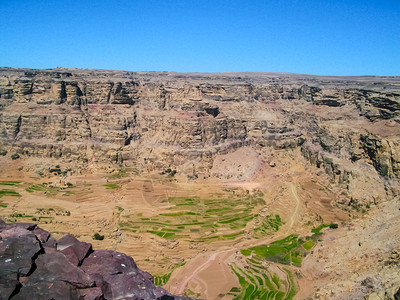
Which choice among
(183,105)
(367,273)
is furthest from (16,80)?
(367,273)

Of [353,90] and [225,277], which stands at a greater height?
[353,90]

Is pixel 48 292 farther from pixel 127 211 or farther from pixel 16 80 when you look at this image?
pixel 16 80

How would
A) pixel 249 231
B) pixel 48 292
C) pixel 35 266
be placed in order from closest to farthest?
pixel 48 292
pixel 35 266
pixel 249 231

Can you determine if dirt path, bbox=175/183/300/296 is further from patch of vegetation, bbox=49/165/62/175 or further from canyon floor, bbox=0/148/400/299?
patch of vegetation, bbox=49/165/62/175

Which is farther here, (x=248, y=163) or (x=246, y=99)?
(x=246, y=99)

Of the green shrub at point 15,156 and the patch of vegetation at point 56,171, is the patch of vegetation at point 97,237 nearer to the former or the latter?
the patch of vegetation at point 56,171

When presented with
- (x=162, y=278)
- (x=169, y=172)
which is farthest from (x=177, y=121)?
(x=162, y=278)
